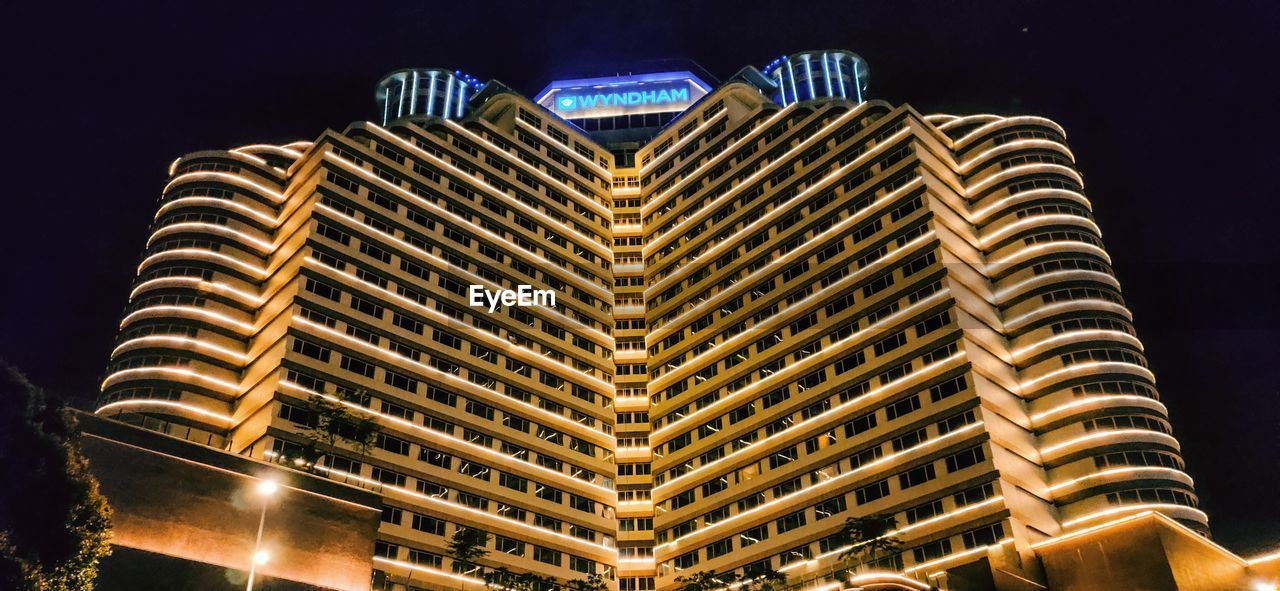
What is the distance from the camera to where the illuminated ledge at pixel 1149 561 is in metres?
63.1

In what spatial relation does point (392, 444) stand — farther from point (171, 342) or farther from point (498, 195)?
point (498, 195)

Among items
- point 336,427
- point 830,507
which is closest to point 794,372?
point 830,507

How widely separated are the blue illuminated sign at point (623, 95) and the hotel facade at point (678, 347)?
2139 cm

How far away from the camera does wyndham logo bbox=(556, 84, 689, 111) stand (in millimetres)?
147625

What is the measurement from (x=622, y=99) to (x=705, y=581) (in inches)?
3240

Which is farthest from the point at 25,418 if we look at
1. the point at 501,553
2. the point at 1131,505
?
the point at 1131,505

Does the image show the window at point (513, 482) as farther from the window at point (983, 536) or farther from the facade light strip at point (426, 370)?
the window at point (983, 536)

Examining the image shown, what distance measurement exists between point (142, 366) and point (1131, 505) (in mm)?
85593

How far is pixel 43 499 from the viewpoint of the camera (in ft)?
117

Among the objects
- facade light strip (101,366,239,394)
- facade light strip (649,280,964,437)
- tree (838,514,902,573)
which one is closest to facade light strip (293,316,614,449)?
facade light strip (649,280,964,437)

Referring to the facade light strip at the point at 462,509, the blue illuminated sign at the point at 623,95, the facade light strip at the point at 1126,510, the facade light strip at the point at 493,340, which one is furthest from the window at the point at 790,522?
the blue illuminated sign at the point at 623,95

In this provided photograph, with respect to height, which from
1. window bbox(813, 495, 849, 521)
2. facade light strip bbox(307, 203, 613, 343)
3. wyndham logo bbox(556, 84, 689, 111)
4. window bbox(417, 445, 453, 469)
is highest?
wyndham logo bbox(556, 84, 689, 111)

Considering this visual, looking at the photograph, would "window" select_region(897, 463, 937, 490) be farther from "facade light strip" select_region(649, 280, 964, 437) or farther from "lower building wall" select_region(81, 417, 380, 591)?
"lower building wall" select_region(81, 417, 380, 591)

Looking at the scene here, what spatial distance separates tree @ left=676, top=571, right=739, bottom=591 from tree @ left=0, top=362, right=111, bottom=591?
59.0m
